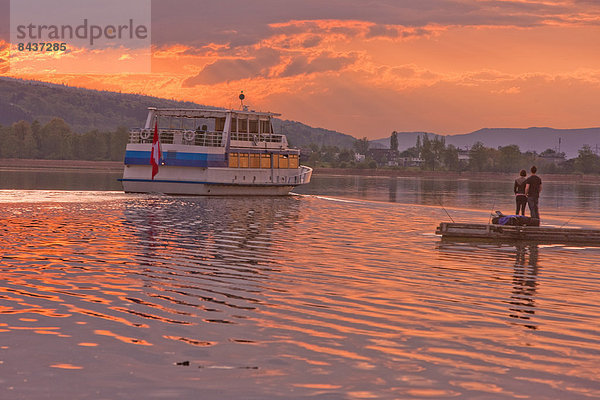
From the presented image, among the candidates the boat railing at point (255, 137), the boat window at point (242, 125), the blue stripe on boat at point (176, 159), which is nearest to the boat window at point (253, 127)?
the boat railing at point (255, 137)

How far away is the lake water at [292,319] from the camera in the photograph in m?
8.98

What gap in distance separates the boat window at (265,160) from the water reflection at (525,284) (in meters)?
38.0

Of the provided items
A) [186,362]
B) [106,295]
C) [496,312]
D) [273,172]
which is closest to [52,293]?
[106,295]

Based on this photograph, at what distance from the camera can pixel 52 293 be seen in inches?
572

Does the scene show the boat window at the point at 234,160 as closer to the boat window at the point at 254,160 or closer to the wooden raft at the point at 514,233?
the boat window at the point at 254,160

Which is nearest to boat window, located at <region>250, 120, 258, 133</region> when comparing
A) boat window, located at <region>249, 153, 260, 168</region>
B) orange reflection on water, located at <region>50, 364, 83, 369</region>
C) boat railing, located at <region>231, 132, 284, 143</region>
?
boat railing, located at <region>231, 132, 284, 143</region>

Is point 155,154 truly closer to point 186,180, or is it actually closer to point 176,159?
point 176,159

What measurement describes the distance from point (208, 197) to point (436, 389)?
5019 cm

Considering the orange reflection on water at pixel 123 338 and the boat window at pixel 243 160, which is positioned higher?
the boat window at pixel 243 160

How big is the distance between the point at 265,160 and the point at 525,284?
A: 1843 inches

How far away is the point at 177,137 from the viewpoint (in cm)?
5956

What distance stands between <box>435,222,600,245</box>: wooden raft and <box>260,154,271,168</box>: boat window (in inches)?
1406

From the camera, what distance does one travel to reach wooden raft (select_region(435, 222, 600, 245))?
2823cm

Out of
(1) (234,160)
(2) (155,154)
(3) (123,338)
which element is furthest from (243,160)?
(3) (123,338)
